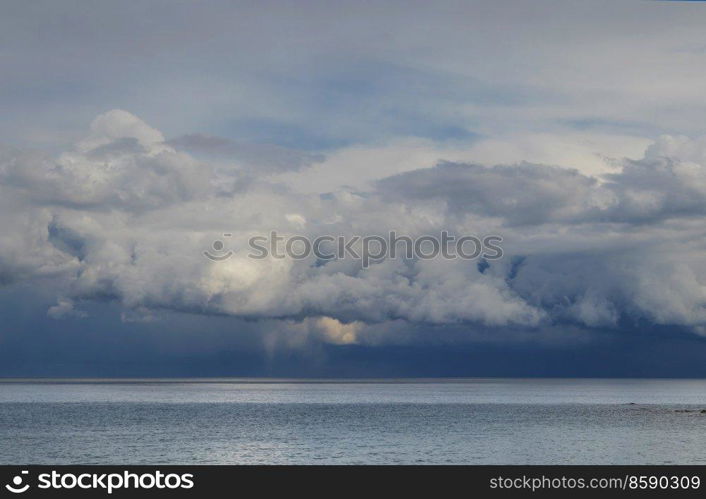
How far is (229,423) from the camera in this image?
257ft

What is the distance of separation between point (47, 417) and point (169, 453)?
41721 mm
